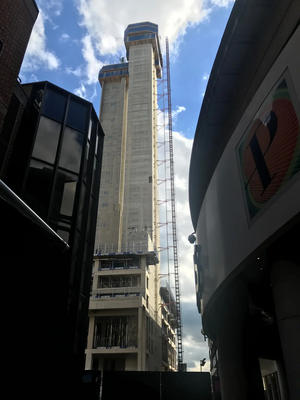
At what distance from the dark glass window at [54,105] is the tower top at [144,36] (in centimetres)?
9167

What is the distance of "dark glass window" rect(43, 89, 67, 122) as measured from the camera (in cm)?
1401

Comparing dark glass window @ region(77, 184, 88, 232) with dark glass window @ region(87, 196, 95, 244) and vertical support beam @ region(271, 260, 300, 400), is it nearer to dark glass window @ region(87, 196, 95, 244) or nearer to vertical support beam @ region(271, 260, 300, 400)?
dark glass window @ region(87, 196, 95, 244)

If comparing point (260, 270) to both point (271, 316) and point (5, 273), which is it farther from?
point (5, 273)

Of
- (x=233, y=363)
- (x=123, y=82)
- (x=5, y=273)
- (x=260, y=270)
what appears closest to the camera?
(x=5, y=273)

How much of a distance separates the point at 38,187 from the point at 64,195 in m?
1.28

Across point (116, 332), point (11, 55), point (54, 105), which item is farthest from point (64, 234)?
point (116, 332)

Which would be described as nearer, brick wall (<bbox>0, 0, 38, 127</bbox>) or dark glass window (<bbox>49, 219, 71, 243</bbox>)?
brick wall (<bbox>0, 0, 38, 127</bbox>)

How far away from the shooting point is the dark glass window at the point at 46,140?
12.8 m

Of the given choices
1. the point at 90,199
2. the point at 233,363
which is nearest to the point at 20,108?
the point at 90,199

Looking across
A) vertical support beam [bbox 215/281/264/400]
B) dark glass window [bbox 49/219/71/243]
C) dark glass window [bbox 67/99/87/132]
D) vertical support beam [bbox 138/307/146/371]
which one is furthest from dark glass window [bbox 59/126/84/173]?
vertical support beam [bbox 138/307/146/371]

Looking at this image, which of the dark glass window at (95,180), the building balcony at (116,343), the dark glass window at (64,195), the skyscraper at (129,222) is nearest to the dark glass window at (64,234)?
the dark glass window at (64,195)

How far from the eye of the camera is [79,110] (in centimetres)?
1562

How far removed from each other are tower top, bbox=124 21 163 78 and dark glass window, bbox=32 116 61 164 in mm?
93557

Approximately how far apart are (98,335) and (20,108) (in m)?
53.7
